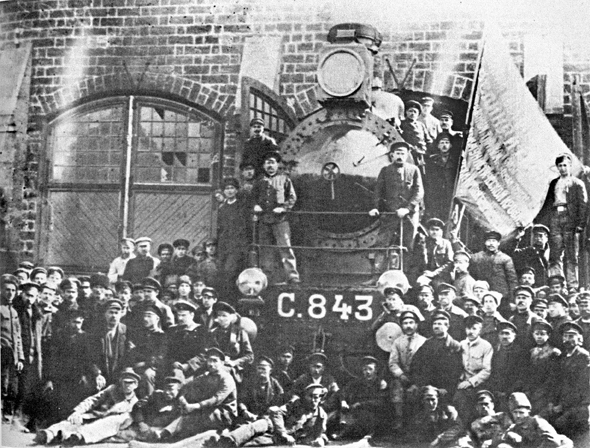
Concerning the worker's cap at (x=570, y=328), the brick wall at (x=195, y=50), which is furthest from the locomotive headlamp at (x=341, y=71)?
the worker's cap at (x=570, y=328)

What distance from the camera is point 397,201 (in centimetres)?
709

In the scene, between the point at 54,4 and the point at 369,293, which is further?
the point at 54,4

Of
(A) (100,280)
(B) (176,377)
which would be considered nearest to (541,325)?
(B) (176,377)

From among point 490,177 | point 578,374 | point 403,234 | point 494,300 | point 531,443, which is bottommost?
point 531,443

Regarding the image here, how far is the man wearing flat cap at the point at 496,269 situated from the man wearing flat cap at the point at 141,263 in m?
2.60

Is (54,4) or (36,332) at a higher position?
(54,4)

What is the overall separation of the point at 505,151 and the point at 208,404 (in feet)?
10.3

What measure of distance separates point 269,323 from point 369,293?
839 millimetres

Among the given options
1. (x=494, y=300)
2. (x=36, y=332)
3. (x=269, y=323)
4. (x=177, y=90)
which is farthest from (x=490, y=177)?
(x=36, y=332)

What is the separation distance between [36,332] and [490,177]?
3931 millimetres

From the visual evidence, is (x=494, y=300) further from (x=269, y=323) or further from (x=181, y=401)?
(x=181, y=401)

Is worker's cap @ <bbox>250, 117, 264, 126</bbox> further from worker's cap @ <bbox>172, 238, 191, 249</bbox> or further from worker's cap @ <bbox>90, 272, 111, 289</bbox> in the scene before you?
worker's cap @ <bbox>90, 272, 111, 289</bbox>

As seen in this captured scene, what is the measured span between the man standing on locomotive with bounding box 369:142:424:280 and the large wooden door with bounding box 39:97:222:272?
139 centimetres

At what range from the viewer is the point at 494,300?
698 centimetres
